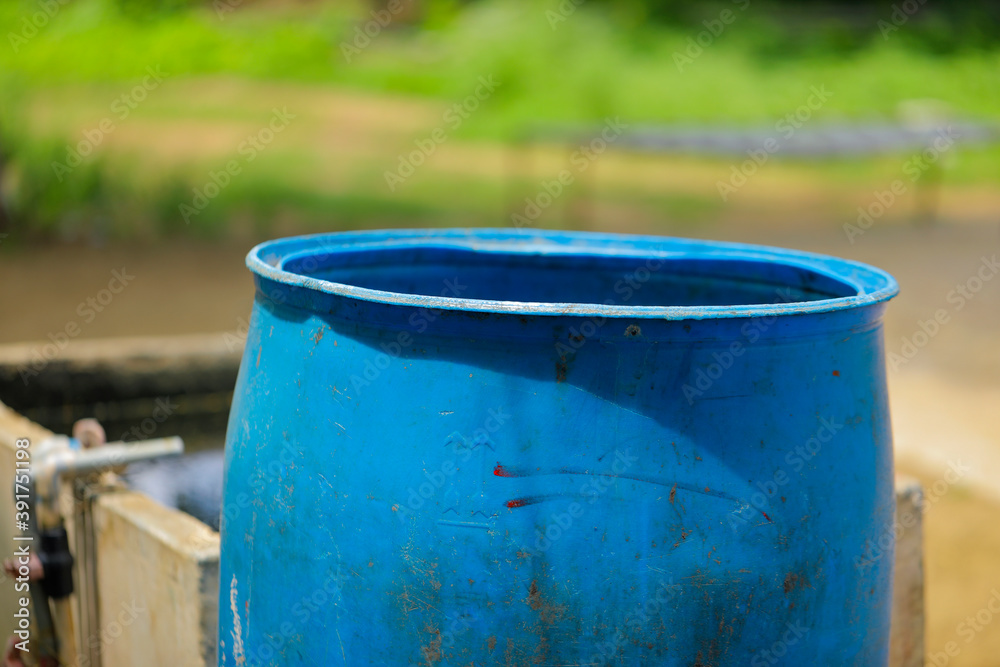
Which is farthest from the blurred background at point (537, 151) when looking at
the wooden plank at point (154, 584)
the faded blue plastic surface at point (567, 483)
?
the faded blue plastic surface at point (567, 483)

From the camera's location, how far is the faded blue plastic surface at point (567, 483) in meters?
1.08

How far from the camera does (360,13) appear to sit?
17.1 m

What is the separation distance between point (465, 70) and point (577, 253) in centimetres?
1206

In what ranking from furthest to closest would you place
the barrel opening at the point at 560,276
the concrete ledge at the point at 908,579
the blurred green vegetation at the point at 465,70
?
the blurred green vegetation at the point at 465,70, the concrete ledge at the point at 908,579, the barrel opening at the point at 560,276

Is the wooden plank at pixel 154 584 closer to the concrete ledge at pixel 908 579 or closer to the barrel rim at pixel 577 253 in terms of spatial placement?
the barrel rim at pixel 577 253

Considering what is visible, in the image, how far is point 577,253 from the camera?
1.73 m

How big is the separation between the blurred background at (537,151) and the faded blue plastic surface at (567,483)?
1.82m

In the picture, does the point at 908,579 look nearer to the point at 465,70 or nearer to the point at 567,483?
the point at 567,483

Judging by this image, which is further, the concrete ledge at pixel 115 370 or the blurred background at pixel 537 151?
the blurred background at pixel 537 151

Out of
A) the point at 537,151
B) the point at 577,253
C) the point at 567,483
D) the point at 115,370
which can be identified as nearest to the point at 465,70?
the point at 537,151

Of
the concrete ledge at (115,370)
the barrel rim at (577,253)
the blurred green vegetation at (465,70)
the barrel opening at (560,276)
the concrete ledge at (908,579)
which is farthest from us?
the blurred green vegetation at (465,70)

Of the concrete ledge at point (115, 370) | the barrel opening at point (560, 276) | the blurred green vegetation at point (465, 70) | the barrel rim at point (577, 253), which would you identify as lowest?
the concrete ledge at point (115, 370)

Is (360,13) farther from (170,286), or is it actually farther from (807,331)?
(807,331)

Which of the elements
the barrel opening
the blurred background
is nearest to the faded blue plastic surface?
the barrel opening
